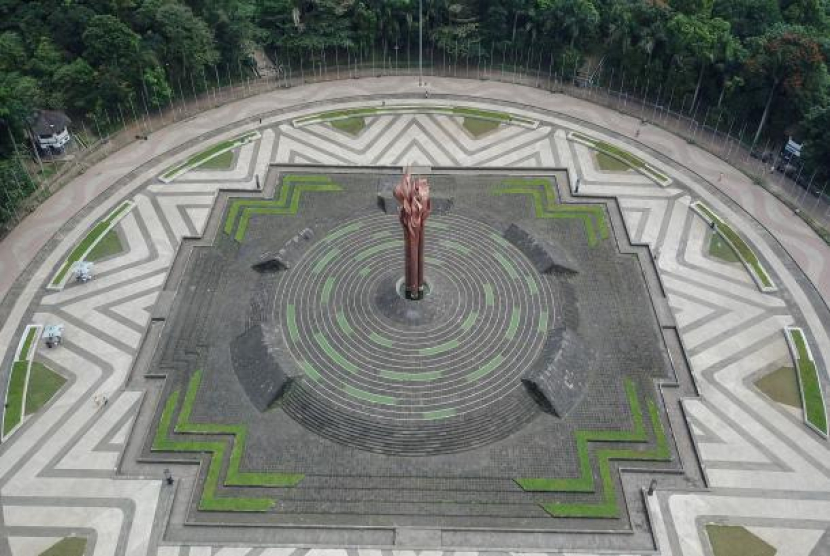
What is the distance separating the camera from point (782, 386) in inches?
2106

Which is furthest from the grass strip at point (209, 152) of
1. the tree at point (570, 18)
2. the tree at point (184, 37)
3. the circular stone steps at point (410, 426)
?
the tree at point (570, 18)

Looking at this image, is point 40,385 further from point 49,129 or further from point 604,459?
point 604,459

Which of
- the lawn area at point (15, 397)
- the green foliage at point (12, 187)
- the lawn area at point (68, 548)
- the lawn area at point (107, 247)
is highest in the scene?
the green foliage at point (12, 187)

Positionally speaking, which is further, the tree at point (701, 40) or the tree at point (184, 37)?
the tree at point (184, 37)

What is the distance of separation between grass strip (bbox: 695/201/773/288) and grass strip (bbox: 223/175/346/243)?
1504 inches

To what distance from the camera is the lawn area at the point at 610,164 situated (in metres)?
75.4

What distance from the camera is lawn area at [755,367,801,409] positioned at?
2072 inches

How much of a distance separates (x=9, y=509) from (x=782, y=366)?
58.6 m

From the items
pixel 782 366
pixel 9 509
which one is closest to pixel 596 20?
pixel 782 366

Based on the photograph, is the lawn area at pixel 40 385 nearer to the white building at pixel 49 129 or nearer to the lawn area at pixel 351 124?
the white building at pixel 49 129

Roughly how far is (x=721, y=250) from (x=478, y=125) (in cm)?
3178

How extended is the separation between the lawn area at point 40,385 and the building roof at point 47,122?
3186 centimetres

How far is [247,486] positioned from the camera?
46.6m

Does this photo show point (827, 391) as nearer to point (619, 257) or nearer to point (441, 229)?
point (619, 257)
